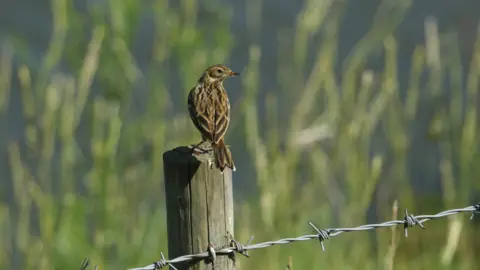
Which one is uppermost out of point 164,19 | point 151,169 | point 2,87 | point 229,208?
point 164,19

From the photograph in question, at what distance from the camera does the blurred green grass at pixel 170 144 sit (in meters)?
5.60

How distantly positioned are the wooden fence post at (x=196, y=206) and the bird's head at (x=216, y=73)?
2176 mm

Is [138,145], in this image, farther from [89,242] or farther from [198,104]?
[198,104]

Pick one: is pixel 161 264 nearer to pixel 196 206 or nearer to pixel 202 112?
pixel 196 206

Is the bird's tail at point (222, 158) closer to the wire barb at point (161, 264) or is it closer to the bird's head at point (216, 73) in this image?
the wire barb at point (161, 264)

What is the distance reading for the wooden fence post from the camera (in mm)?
3389

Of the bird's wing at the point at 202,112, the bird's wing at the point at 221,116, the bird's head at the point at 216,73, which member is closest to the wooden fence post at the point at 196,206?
the bird's wing at the point at 221,116

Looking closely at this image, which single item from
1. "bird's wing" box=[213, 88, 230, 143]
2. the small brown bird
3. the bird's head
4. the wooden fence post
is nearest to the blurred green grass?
the bird's head

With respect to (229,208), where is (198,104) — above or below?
above

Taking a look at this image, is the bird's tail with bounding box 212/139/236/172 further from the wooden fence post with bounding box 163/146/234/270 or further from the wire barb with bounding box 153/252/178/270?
the wire barb with bounding box 153/252/178/270

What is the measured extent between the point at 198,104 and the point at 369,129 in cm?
157

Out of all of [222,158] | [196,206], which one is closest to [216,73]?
[222,158]

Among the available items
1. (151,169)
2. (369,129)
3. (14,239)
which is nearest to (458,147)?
(369,129)

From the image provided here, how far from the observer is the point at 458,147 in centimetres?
656
